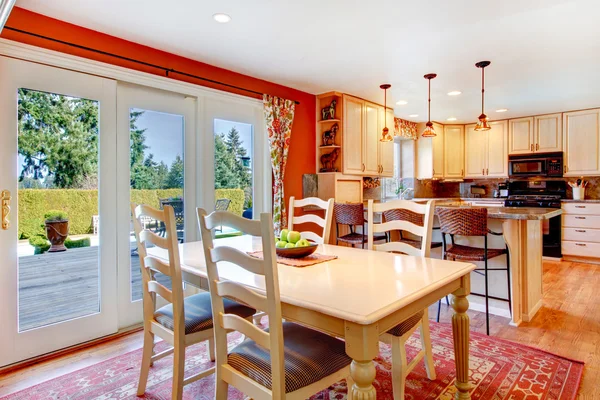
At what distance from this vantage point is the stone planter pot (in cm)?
245

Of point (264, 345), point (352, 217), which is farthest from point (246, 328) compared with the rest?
point (352, 217)

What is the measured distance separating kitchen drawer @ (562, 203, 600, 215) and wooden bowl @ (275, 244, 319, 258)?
5160 millimetres

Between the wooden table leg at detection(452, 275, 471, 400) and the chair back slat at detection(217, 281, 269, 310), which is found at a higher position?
the chair back slat at detection(217, 281, 269, 310)

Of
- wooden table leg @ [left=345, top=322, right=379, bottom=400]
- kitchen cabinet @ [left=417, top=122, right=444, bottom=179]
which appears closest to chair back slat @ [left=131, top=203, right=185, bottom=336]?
wooden table leg @ [left=345, top=322, right=379, bottom=400]

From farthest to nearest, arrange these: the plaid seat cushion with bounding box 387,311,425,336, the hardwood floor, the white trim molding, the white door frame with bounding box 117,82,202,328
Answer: the white door frame with bounding box 117,82,202,328 < the hardwood floor < the plaid seat cushion with bounding box 387,311,425,336 < the white trim molding

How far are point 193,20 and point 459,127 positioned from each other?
5.41 meters

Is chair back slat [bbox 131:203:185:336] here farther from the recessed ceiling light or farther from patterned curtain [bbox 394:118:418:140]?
patterned curtain [bbox 394:118:418:140]

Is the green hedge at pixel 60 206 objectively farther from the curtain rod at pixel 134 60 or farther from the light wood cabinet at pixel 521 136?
the light wood cabinet at pixel 521 136

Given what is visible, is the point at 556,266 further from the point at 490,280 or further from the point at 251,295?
the point at 251,295

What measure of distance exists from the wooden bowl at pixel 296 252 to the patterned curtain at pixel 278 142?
6.17ft

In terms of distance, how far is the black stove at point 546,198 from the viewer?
17.4 feet

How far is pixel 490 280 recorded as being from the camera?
316cm

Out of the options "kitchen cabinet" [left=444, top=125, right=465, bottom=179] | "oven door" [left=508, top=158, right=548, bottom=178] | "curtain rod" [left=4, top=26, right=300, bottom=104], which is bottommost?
A: "oven door" [left=508, top=158, right=548, bottom=178]

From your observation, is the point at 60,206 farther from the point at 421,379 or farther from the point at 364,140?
the point at 364,140
